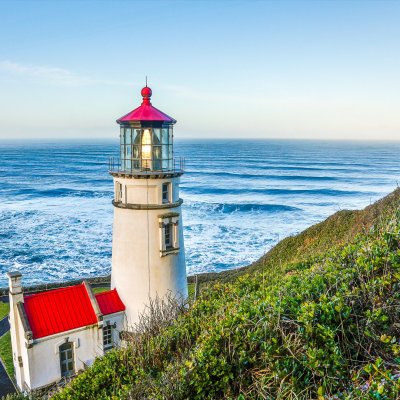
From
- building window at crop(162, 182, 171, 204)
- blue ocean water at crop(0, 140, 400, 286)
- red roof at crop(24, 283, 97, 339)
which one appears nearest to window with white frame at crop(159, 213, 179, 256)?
building window at crop(162, 182, 171, 204)

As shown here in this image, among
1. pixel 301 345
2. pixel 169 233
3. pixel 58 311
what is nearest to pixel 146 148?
pixel 169 233

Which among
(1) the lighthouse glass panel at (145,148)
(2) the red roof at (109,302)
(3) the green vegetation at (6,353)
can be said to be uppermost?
(1) the lighthouse glass panel at (145,148)

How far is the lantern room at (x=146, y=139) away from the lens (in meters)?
11.8

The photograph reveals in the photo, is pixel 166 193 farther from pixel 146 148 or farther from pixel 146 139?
pixel 146 139

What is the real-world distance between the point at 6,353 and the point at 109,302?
16.1 feet

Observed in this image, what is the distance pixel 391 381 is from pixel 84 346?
996 centimetres

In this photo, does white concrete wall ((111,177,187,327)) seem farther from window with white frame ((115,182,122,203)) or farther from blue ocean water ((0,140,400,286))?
blue ocean water ((0,140,400,286))

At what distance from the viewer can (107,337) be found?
40.4 feet

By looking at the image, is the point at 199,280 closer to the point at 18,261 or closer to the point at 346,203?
the point at 18,261

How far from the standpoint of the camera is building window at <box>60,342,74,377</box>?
11.4 meters

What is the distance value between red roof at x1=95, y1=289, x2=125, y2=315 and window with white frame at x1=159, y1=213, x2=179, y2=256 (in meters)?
2.16

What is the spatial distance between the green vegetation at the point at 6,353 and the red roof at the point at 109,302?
13.1ft

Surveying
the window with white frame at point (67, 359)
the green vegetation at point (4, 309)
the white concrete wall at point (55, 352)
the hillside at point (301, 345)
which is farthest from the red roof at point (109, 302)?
the green vegetation at point (4, 309)

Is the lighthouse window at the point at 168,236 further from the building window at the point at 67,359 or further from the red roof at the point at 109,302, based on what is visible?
the building window at the point at 67,359
